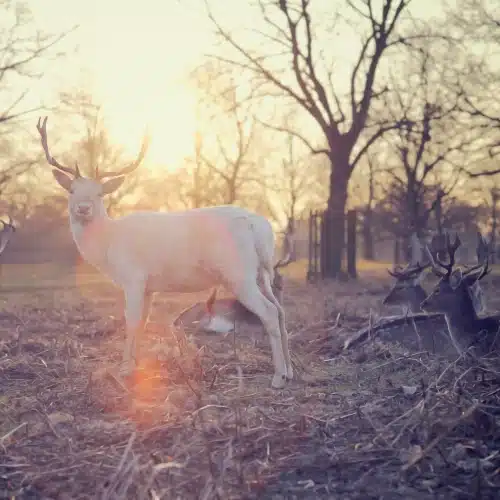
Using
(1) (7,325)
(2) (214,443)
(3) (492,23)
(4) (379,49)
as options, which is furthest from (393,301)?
(3) (492,23)

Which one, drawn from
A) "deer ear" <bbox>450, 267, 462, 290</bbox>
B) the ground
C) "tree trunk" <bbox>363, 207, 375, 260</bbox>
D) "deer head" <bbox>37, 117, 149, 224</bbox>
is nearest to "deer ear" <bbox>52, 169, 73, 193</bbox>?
"deer head" <bbox>37, 117, 149, 224</bbox>

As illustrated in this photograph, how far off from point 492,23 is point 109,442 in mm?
24333

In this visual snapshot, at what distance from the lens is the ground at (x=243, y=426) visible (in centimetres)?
355

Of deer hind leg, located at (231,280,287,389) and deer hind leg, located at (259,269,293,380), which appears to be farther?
deer hind leg, located at (259,269,293,380)

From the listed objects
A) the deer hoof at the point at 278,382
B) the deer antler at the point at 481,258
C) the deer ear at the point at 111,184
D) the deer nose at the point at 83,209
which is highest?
the deer ear at the point at 111,184

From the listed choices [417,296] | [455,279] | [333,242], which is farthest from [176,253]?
[333,242]

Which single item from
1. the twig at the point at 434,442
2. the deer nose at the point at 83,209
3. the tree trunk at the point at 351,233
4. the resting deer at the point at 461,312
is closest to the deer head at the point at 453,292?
the resting deer at the point at 461,312

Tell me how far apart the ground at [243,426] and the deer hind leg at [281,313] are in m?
0.14

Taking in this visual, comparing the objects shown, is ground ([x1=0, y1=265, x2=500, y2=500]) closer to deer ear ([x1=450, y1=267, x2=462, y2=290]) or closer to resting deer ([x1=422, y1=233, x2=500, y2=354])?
resting deer ([x1=422, y1=233, x2=500, y2=354])

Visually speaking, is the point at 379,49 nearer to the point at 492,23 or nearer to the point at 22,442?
the point at 492,23

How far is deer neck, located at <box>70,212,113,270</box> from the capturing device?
22.8 feet

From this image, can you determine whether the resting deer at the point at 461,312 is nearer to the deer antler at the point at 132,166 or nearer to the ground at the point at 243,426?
the ground at the point at 243,426

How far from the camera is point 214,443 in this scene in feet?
13.7

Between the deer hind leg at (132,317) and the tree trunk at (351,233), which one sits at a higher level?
the tree trunk at (351,233)
